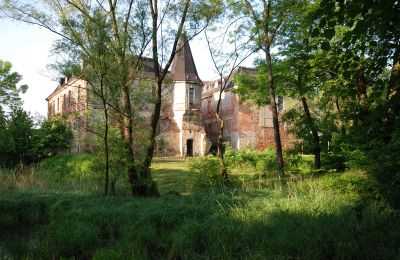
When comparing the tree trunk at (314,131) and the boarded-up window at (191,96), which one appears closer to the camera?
the tree trunk at (314,131)

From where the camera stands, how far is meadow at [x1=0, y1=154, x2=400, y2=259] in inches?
205

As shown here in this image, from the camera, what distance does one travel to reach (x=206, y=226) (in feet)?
21.8

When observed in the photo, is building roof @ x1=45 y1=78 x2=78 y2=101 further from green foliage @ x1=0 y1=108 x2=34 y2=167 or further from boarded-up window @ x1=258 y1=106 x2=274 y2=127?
boarded-up window @ x1=258 y1=106 x2=274 y2=127

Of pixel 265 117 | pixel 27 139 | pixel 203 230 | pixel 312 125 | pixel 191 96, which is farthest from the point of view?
pixel 265 117

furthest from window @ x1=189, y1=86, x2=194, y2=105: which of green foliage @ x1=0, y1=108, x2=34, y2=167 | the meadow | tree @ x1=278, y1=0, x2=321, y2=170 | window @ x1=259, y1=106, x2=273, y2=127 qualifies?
the meadow

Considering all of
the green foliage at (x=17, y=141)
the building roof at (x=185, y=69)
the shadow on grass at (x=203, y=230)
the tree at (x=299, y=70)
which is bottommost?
the shadow on grass at (x=203, y=230)

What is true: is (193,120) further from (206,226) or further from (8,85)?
(206,226)

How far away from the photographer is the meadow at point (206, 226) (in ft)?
17.1

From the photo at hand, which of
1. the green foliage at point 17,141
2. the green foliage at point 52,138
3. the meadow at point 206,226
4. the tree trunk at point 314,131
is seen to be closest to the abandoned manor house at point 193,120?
the green foliage at point 52,138

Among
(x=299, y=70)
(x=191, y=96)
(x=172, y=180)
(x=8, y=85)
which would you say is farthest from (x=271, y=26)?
(x=8, y=85)

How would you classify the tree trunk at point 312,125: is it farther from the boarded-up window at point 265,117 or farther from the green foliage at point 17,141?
the boarded-up window at point 265,117

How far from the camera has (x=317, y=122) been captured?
16.2 meters

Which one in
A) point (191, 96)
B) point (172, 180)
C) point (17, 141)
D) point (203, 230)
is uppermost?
point (191, 96)

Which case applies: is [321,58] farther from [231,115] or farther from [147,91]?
[231,115]
